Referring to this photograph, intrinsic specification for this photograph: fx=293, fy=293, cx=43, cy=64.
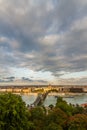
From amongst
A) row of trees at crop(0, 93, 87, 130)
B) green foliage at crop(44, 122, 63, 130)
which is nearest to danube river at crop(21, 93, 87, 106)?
row of trees at crop(0, 93, 87, 130)

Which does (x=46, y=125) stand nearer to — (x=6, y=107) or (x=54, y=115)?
(x=54, y=115)

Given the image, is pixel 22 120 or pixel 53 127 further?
pixel 22 120

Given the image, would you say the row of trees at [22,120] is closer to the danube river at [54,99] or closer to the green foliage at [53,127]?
the green foliage at [53,127]

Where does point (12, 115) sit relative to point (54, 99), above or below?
below

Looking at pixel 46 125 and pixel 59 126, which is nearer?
pixel 59 126

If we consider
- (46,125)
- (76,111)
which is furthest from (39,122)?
(76,111)

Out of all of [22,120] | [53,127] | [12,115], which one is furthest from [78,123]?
[12,115]

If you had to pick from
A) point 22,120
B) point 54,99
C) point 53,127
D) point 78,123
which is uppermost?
point 54,99

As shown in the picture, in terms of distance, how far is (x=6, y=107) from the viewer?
23859mm

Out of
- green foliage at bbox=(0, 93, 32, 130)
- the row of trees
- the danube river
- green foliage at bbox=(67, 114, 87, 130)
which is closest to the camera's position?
green foliage at bbox=(0, 93, 32, 130)

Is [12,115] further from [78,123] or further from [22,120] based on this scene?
[78,123]

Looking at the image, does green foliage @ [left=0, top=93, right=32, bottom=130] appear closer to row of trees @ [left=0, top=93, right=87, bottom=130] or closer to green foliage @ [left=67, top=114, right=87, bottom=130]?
row of trees @ [left=0, top=93, right=87, bottom=130]

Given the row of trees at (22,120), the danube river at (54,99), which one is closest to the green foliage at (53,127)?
the row of trees at (22,120)

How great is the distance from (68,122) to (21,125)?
4098 mm
